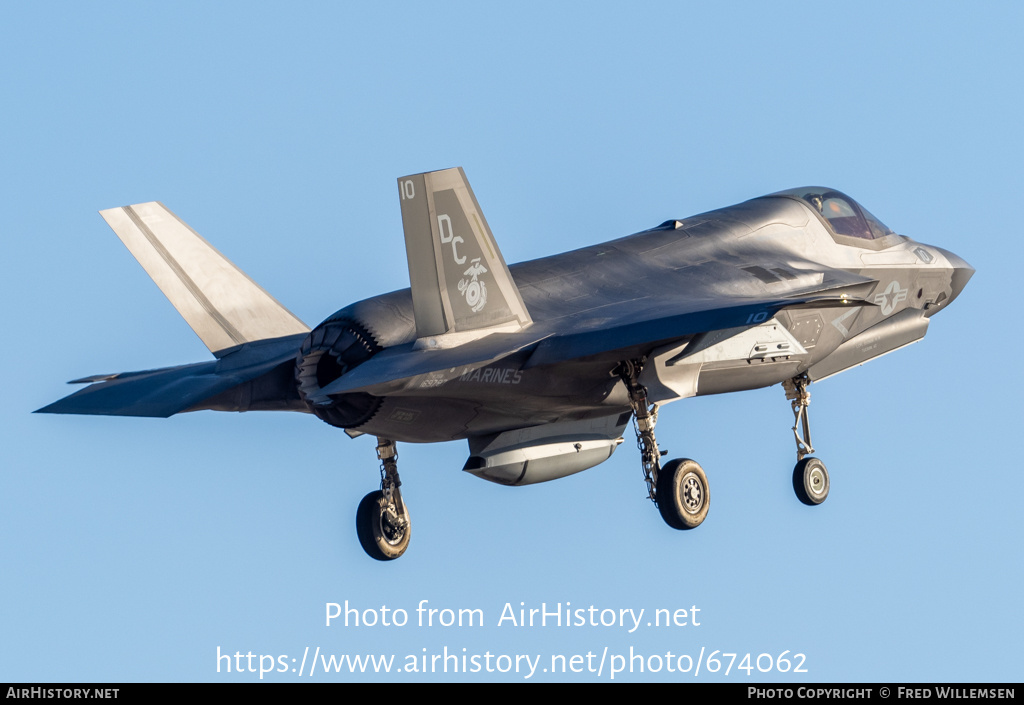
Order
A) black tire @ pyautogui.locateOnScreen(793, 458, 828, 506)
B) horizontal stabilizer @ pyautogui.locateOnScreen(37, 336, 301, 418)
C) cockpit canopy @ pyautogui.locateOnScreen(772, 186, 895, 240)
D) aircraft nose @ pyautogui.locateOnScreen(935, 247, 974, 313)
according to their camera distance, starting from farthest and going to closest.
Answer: aircraft nose @ pyautogui.locateOnScreen(935, 247, 974, 313) → cockpit canopy @ pyautogui.locateOnScreen(772, 186, 895, 240) → black tire @ pyautogui.locateOnScreen(793, 458, 828, 506) → horizontal stabilizer @ pyautogui.locateOnScreen(37, 336, 301, 418)

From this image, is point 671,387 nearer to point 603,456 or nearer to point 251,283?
point 603,456

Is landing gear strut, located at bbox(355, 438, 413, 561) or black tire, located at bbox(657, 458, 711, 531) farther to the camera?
landing gear strut, located at bbox(355, 438, 413, 561)

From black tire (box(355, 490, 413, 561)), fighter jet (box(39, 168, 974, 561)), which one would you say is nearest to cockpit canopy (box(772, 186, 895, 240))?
fighter jet (box(39, 168, 974, 561))

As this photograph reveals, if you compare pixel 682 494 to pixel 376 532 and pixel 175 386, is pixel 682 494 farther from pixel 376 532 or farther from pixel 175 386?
pixel 175 386

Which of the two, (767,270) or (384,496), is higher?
(767,270)

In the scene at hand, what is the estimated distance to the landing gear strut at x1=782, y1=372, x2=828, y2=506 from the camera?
22.9 m

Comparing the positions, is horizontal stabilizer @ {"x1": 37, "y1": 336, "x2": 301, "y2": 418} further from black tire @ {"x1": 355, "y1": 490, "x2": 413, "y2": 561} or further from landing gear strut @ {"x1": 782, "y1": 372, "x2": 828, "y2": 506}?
landing gear strut @ {"x1": 782, "y1": 372, "x2": 828, "y2": 506}

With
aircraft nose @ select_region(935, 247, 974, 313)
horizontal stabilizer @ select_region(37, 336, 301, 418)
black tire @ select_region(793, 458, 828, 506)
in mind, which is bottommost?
black tire @ select_region(793, 458, 828, 506)

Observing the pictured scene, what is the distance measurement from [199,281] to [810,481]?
9.77 meters

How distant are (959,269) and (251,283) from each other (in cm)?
1207

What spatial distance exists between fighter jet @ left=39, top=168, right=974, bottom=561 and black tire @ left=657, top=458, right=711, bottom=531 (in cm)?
3

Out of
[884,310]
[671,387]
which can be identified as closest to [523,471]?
[671,387]

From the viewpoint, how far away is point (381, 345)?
18516 mm

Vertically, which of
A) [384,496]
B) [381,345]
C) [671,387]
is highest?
[381,345]
